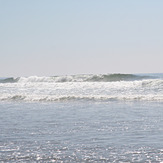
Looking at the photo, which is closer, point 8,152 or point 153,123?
point 8,152

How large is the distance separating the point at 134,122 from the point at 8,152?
4799 millimetres

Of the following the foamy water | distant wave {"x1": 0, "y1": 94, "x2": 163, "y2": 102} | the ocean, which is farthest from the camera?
the foamy water

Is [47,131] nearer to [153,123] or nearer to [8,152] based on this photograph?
[8,152]

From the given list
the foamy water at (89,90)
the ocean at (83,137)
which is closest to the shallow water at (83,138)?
→ the ocean at (83,137)

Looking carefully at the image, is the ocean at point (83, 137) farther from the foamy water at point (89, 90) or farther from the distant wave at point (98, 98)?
the foamy water at point (89, 90)

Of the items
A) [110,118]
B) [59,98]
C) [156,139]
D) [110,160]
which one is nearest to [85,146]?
[110,160]

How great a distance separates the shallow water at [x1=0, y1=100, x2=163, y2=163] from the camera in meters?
6.99

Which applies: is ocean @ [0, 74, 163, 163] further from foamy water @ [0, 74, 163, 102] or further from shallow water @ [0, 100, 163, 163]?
foamy water @ [0, 74, 163, 102]

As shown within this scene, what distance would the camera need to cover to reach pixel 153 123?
10641mm

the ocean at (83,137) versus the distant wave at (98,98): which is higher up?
the distant wave at (98,98)

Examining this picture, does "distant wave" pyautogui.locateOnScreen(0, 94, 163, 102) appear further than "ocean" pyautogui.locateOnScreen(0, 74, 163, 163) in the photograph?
Yes

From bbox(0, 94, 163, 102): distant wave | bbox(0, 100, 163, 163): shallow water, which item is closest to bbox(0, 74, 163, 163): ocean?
bbox(0, 100, 163, 163): shallow water

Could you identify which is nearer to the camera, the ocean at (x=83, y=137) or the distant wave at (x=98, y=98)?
the ocean at (x=83, y=137)

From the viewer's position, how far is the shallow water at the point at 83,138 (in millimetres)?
6988
